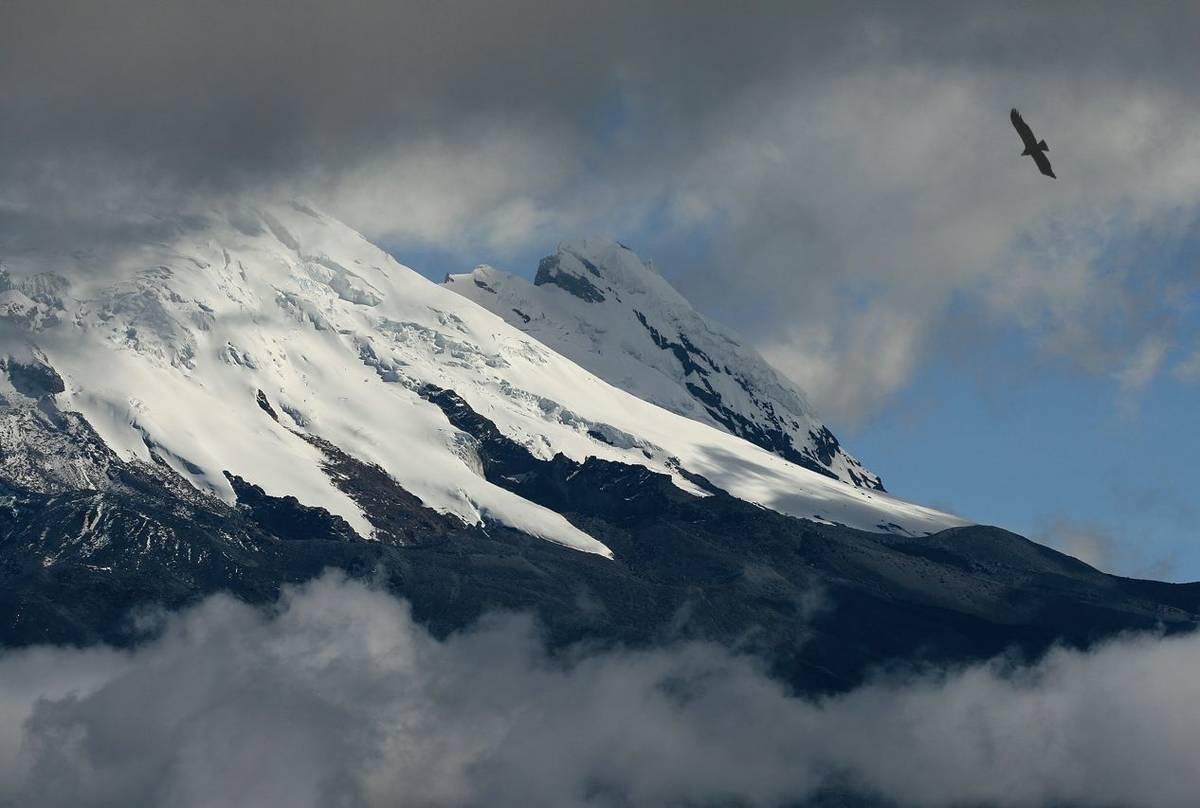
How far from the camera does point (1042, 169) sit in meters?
163
